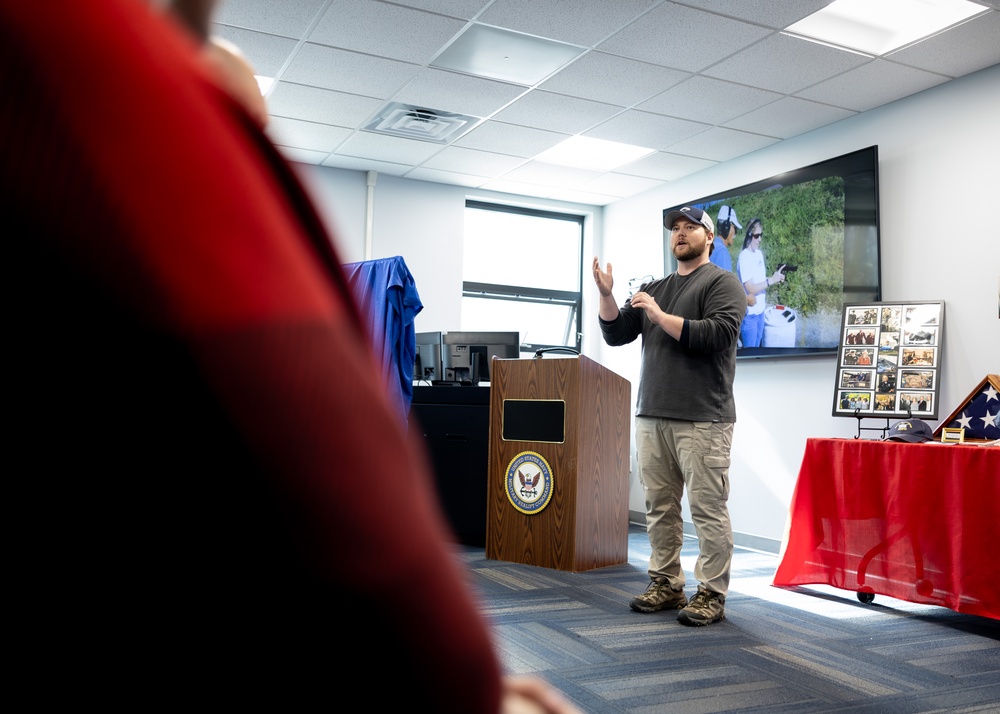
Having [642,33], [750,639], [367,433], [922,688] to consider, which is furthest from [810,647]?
[367,433]

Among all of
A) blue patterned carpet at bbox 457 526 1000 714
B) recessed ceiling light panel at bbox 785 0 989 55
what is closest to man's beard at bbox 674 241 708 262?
recessed ceiling light panel at bbox 785 0 989 55

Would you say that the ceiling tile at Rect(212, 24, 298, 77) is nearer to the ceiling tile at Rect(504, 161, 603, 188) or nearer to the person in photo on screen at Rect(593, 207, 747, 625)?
the person in photo on screen at Rect(593, 207, 747, 625)

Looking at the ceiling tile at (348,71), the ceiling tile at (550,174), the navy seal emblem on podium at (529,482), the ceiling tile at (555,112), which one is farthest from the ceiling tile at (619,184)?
the navy seal emblem on podium at (529,482)

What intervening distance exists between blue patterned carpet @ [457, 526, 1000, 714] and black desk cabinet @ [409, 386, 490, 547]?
0.73 meters

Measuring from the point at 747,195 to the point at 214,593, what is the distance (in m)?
5.05

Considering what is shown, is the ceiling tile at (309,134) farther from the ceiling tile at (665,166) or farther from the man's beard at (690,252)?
the man's beard at (690,252)

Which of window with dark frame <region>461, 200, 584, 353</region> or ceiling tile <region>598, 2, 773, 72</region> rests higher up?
ceiling tile <region>598, 2, 773, 72</region>

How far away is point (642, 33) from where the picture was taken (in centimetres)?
353

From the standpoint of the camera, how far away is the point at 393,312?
3170mm

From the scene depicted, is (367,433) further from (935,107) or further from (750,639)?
(935,107)

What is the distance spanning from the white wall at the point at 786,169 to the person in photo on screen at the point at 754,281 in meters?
0.20

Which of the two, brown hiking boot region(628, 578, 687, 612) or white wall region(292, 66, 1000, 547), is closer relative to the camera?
brown hiking boot region(628, 578, 687, 612)

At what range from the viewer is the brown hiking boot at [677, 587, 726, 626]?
2.76 metres

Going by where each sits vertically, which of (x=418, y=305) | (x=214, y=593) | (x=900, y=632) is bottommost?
(x=900, y=632)
